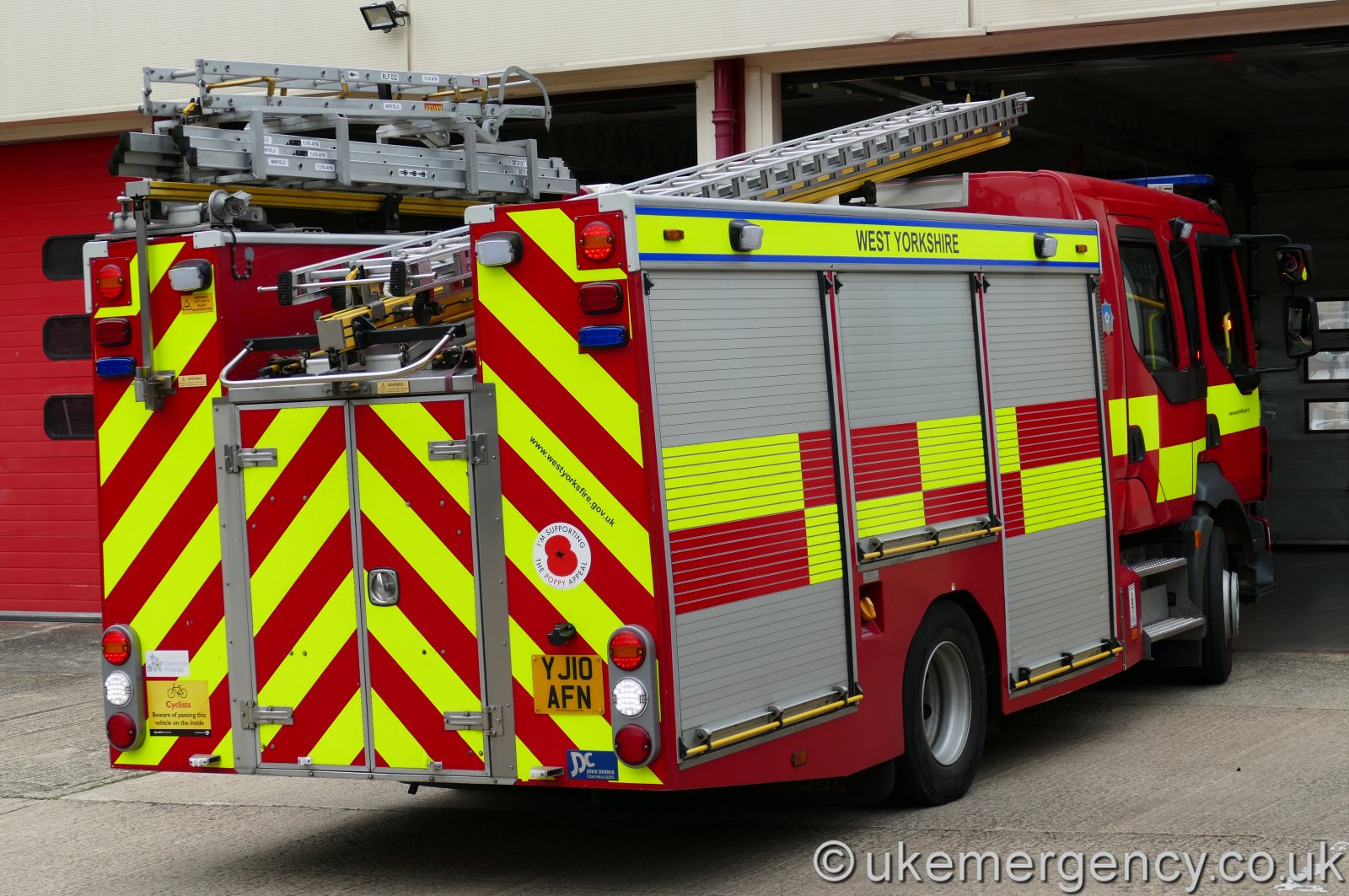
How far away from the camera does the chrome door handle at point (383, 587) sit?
6465mm

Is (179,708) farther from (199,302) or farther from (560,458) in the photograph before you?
(560,458)

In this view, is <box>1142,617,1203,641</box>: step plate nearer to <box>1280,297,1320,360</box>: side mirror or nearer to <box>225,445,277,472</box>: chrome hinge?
<box>1280,297,1320,360</box>: side mirror

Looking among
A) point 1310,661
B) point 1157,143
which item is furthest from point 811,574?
point 1157,143

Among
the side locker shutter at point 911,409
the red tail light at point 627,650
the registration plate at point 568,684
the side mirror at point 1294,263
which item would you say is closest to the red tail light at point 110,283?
the registration plate at point 568,684

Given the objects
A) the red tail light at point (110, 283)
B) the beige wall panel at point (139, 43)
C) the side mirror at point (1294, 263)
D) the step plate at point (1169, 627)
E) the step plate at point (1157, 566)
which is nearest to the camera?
the red tail light at point (110, 283)

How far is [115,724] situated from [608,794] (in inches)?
86.1

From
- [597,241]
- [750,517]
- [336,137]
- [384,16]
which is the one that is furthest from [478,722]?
[384,16]

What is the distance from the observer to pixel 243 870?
7062 mm

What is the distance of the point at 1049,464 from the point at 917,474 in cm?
134

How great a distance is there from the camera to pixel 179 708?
679 cm

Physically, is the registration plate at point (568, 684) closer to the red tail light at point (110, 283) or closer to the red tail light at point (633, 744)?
the red tail light at point (633, 744)

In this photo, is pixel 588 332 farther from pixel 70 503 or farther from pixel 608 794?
pixel 70 503

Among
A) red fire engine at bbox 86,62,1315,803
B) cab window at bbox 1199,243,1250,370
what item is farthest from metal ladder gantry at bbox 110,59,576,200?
cab window at bbox 1199,243,1250,370

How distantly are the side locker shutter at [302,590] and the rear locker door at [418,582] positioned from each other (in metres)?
0.09
